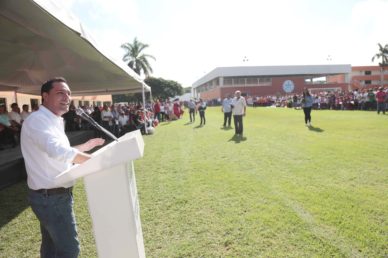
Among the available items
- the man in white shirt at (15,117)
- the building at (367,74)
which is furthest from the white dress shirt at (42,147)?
the building at (367,74)

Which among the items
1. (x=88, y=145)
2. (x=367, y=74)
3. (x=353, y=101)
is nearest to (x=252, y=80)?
(x=367, y=74)

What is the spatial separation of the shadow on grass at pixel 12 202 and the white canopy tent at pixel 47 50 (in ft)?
10.5

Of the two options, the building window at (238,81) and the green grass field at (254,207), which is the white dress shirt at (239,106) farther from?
the building window at (238,81)

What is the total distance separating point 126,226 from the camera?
2111 millimetres

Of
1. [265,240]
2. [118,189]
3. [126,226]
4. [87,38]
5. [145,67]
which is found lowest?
[265,240]

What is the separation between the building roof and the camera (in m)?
68.8

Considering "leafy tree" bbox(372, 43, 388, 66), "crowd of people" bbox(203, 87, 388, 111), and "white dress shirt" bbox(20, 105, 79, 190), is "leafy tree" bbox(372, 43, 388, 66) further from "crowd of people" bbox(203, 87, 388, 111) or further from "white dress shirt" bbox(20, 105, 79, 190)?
"white dress shirt" bbox(20, 105, 79, 190)

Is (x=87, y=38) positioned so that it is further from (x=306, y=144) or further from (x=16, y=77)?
(x=16, y=77)

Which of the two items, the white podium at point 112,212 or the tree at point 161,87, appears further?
the tree at point 161,87

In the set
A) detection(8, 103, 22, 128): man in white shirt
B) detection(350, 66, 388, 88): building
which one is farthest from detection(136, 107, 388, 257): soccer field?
detection(350, 66, 388, 88): building

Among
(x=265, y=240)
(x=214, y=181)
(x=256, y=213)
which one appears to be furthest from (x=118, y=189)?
(x=214, y=181)

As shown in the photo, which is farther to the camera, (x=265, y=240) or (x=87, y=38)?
(x=87, y=38)

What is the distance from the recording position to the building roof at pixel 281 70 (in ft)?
226

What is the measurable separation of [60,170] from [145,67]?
2353 inches
